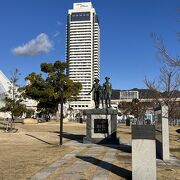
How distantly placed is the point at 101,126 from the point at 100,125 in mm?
93

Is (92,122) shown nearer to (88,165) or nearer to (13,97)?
(88,165)

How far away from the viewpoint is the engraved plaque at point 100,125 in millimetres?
22875

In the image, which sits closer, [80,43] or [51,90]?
[51,90]

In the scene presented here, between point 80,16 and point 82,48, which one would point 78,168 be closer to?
point 82,48

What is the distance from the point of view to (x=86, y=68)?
19662 centimetres

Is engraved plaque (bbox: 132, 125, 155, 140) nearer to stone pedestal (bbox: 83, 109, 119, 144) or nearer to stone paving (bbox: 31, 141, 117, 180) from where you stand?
stone paving (bbox: 31, 141, 117, 180)

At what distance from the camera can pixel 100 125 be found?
75.4 feet

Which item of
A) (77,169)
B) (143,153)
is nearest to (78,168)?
(77,169)

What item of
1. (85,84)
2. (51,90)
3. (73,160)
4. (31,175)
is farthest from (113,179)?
(85,84)

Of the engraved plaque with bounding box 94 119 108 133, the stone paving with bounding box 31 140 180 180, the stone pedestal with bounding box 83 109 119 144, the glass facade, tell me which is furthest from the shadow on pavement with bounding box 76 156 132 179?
the glass facade

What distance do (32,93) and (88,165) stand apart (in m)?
54.7

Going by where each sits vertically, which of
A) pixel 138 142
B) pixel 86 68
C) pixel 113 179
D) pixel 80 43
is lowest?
pixel 113 179

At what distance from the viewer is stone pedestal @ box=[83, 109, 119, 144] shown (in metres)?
22.6

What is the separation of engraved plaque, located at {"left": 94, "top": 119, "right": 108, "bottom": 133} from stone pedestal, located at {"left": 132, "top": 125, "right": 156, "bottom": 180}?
1334 centimetres
